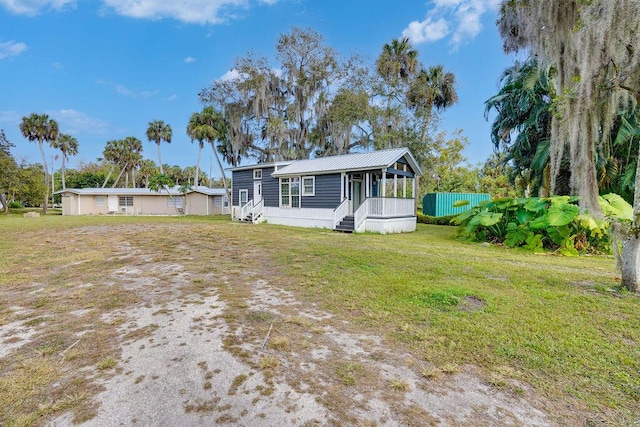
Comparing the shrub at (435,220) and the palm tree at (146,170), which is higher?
the palm tree at (146,170)

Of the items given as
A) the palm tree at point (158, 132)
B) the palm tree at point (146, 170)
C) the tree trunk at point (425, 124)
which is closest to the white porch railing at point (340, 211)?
the tree trunk at point (425, 124)

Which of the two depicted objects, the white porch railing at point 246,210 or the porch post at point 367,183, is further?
the white porch railing at point 246,210

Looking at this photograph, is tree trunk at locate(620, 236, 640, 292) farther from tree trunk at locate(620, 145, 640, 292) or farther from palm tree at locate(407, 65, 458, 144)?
palm tree at locate(407, 65, 458, 144)

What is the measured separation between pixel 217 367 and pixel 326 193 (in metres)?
11.8

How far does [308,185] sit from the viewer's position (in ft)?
48.5

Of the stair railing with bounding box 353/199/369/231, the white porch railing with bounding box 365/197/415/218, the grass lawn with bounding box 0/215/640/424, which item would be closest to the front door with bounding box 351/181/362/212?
the stair railing with bounding box 353/199/369/231

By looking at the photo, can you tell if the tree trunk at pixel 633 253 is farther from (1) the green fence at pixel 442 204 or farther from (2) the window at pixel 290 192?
(1) the green fence at pixel 442 204

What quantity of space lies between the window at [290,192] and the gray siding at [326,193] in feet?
3.14

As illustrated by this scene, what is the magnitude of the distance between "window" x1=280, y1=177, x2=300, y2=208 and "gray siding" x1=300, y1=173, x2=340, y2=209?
0.96 metres

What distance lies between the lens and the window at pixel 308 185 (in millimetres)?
14488

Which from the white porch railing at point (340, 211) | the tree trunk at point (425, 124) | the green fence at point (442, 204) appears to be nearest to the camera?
the white porch railing at point (340, 211)

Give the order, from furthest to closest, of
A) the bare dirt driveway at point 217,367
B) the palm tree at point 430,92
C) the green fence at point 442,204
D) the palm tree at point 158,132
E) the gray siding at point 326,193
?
the palm tree at point 158,132 < the palm tree at point 430,92 < the green fence at point 442,204 < the gray siding at point 326,193 < the bare dirt driveway at point 217,367

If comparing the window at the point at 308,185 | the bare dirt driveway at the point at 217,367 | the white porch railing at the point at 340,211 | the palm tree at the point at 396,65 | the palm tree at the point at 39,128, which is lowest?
the bare dirt driveway at the point at 217,367

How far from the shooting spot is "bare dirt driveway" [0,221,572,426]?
→ 6.15 feet
